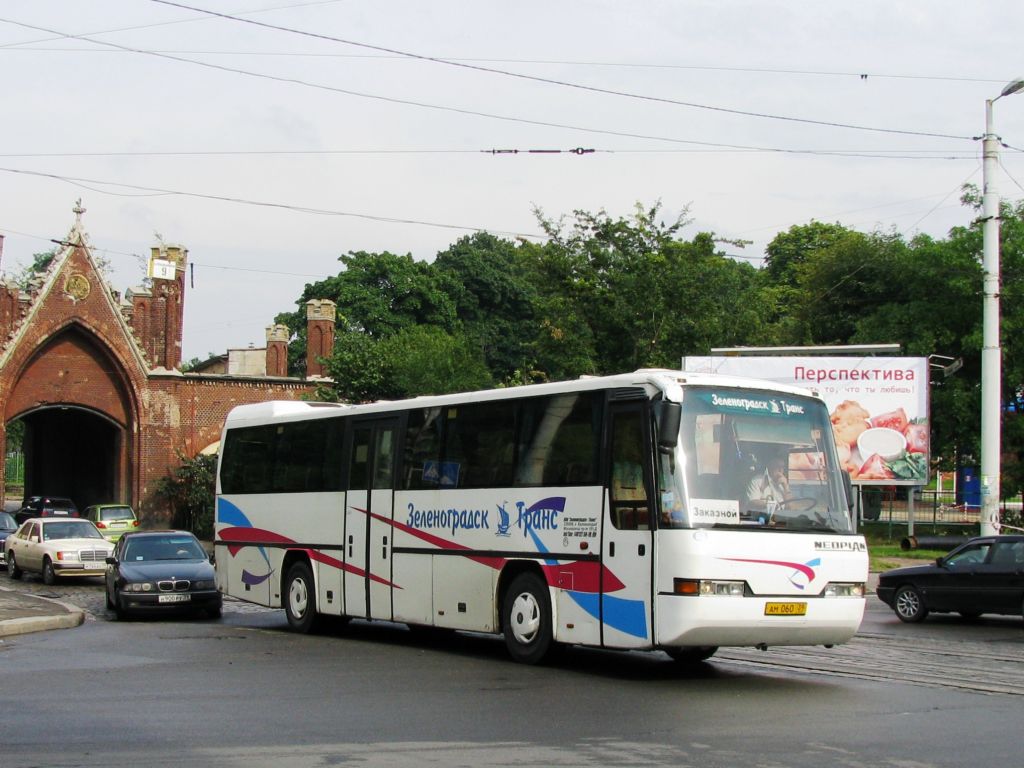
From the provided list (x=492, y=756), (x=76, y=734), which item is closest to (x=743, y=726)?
(x=492, y=756)

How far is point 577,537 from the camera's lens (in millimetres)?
13609

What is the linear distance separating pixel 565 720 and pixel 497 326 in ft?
240

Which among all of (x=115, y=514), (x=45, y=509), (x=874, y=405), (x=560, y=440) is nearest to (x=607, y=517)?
(x=560, y=440)

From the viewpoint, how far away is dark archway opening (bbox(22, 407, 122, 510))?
59625 millimetres

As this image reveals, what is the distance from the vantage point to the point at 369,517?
17.3 metres

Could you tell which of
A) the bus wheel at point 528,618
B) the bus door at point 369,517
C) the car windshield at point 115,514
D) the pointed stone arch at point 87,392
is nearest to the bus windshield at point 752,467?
the bus wheel at point 528,618

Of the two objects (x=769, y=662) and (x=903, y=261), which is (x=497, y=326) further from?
(x=769, y=662)

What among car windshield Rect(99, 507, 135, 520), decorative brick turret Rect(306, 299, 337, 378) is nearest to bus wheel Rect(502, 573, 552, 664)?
car windshield Rect(99, 507, 135, 520)

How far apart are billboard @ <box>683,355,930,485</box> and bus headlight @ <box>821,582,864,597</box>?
949 inches

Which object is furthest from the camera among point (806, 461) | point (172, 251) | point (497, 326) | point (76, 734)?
point (497, 326)

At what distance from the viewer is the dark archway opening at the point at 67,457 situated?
59625mm

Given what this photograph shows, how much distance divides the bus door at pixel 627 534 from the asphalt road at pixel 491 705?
1.91ft

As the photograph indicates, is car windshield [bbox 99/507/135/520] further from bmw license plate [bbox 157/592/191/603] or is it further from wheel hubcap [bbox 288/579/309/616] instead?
wheel hubcap [bbox 288/579/309/616]

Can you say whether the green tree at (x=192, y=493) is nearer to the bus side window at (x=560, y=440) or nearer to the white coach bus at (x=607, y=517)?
the white coach bus at (x=607, y=517)
